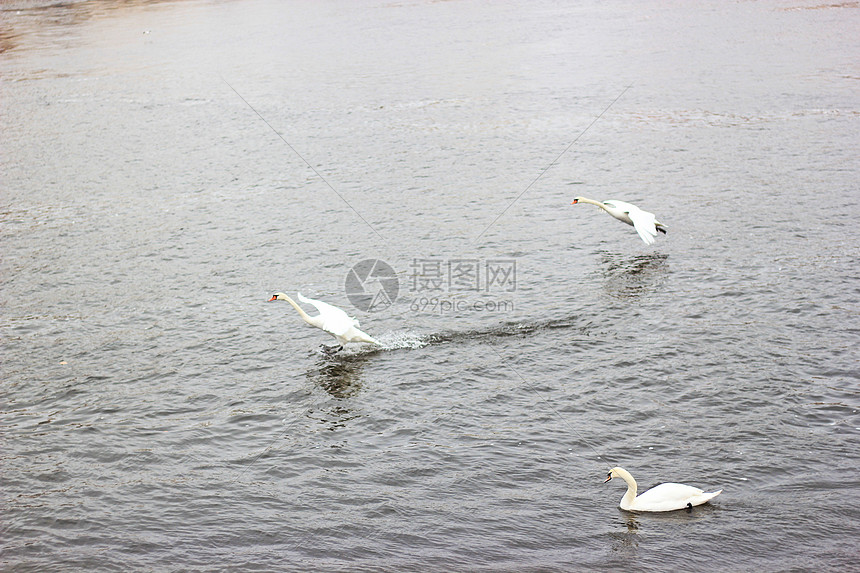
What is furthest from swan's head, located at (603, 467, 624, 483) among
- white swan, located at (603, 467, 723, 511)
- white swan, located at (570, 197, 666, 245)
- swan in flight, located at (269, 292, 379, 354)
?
white swan, located at (570, 197, 666, 245)

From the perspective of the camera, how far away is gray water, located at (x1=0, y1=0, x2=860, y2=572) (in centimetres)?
1146

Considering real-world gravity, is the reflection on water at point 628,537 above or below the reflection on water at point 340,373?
below

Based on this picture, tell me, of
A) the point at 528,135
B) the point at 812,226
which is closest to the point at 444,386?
the point at 812,226

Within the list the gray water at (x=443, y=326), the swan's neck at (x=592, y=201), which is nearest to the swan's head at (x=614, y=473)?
the gray water at (x=443, y=326)

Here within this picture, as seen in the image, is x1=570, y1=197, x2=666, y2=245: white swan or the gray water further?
x1=570, y1=197, x2=666, y2=245: white swan

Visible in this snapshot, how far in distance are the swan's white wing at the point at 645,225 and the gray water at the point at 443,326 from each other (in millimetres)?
469

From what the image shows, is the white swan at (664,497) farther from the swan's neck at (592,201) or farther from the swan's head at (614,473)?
the swan's neck at (592,201)

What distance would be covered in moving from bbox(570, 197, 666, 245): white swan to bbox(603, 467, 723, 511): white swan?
8.96m

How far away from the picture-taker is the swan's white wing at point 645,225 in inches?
763

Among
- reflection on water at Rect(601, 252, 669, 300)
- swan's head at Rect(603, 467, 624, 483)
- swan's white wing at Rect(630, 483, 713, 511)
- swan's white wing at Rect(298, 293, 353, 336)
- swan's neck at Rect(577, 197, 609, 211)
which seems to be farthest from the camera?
swan's neck at Rect(577, 197, 609, 211)

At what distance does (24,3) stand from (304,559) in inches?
3047

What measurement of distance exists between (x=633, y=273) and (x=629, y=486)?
8.24 m

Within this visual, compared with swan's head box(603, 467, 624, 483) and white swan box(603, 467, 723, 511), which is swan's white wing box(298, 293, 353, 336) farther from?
white swan box(603, 467, 723, 511)

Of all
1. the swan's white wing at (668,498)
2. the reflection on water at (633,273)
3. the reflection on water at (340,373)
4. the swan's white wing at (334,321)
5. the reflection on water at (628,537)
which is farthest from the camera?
the reflection on water at (633,273)
